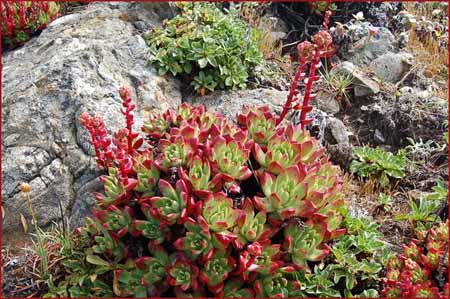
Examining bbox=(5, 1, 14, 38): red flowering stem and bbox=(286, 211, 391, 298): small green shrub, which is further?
bbox=(5, 1, 14, 38): red flowering stem

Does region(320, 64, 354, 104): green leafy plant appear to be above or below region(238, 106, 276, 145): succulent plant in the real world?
below

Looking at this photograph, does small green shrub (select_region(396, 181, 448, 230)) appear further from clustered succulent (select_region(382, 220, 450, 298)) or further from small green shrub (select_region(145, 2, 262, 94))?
small green shrub (select_region(145, 2, 262, 94))

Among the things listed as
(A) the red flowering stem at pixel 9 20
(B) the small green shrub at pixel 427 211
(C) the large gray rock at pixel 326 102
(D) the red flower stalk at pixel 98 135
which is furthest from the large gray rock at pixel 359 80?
(A) the red flowering stem at pixel 9 20

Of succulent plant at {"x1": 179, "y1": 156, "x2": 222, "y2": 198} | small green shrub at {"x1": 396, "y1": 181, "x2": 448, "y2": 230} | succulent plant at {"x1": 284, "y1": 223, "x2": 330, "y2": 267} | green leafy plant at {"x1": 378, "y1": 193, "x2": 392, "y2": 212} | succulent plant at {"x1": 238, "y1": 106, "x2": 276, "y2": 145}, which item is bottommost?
green leafy plant at {"x1": 378, "y1": 193, "x2": 392, "y2": 212}

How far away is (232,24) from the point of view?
4.79 meters

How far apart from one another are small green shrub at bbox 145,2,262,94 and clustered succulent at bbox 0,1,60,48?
1116 millimetres

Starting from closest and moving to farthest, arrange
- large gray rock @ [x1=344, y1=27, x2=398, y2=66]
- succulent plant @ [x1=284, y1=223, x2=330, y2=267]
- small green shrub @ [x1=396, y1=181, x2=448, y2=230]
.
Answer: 1. succulent plant @ [x1=284, y1=223, x2=330, y2=267]
2. small green shrub @ [x1=396, y1=181, x2=448, y2=230]
3. large gray rock @ [x1=344, y1=27, x2=398, y2=66]

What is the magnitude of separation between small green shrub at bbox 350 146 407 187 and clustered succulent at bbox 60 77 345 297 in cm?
88

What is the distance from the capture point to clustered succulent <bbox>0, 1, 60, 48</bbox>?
5.08 m

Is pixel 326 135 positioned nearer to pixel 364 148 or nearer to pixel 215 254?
pixel 364 148

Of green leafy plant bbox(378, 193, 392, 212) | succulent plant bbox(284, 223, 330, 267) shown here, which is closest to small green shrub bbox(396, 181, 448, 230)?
green leafy plant bbox(378, 193, 392, 212)

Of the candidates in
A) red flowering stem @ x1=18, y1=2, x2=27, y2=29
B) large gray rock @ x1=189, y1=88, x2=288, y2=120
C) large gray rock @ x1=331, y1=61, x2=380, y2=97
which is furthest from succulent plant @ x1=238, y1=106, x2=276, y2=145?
red flowering stem @ x1=18, y1=2, x2=27, y2=29

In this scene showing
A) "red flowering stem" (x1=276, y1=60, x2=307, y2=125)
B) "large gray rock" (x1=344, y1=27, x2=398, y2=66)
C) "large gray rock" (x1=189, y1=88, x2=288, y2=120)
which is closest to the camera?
"red flowering stem" (x1=276, y1=60, x2=307, y2=125)

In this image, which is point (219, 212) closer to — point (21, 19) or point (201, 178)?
point (201, 178)
